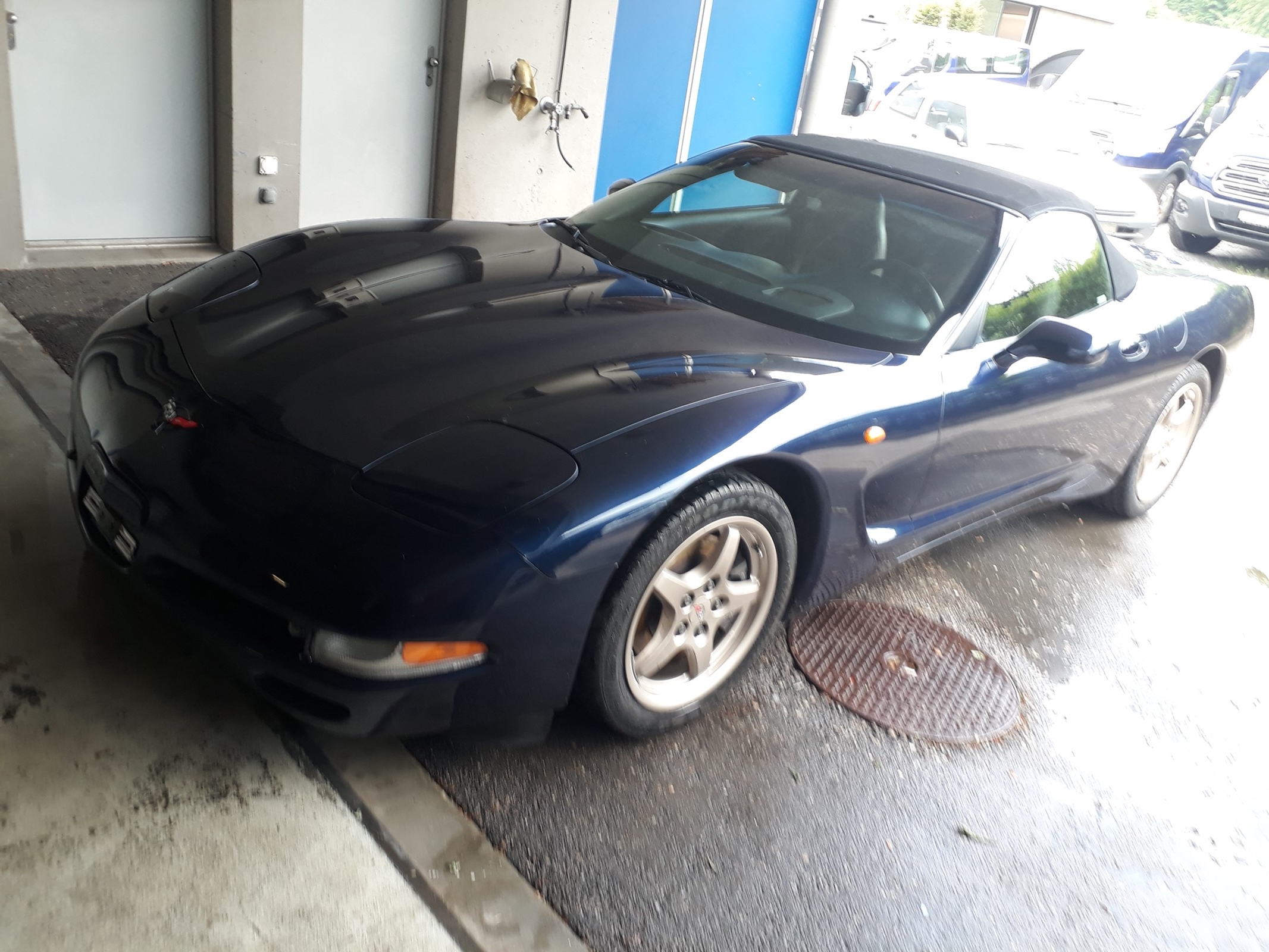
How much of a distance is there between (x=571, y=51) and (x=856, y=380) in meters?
5.01

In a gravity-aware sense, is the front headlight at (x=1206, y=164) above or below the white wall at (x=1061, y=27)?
below


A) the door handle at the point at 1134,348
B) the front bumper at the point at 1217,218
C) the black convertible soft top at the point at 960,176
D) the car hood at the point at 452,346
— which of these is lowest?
the front bumper at the point at 1217,218

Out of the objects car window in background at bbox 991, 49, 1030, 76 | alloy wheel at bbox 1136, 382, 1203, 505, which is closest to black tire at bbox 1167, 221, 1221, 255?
car window in background at bbox 991, 49, 1030, 76

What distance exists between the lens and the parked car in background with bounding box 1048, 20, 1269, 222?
12.7m

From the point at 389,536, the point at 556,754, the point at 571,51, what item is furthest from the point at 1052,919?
the point at 571,51

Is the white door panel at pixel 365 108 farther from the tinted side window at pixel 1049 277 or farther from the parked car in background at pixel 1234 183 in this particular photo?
the parked car in background at pixel 1234 183

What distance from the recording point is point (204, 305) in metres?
2.60

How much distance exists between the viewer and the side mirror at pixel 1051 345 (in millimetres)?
2986

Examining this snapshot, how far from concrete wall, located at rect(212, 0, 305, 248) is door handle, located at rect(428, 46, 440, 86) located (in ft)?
3.26

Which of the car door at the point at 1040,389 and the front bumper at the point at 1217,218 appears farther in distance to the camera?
the front bumper at the point at 1217,218

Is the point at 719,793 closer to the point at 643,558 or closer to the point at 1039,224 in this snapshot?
the point at 643,558

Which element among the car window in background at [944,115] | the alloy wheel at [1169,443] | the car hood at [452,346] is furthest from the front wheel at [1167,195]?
the car hood at [452,346]

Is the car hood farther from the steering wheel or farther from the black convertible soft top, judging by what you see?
the black convertible soft top

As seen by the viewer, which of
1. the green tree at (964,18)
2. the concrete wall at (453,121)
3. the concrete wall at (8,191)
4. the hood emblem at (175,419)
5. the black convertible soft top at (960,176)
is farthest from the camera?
the green tree at (964,18)
